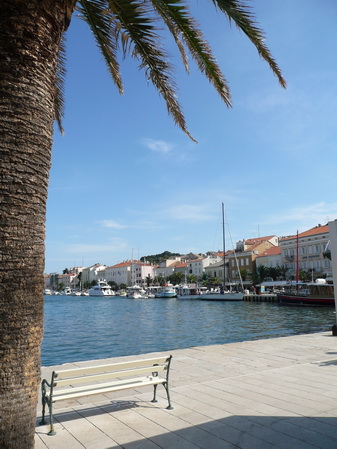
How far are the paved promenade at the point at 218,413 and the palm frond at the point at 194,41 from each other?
416cm

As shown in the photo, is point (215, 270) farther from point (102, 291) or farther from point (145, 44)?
point (145, 44)

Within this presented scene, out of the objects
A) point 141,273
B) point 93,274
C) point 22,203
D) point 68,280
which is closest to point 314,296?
point 22,203

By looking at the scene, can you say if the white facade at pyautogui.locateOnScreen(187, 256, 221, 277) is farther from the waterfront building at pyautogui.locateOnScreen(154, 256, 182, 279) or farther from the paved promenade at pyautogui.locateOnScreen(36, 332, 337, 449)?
the paved promenade at pyautogui.locateOnScreen(36, 332, 337, 449)

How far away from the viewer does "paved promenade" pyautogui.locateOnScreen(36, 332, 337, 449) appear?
14.1 feet

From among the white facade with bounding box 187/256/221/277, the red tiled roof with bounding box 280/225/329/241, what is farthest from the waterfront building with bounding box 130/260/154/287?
the red tiled roof with bounding box 280/225/329/241

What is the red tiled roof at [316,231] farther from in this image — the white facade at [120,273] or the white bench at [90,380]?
the white facade at [120,273]

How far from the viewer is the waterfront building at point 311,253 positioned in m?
68.2

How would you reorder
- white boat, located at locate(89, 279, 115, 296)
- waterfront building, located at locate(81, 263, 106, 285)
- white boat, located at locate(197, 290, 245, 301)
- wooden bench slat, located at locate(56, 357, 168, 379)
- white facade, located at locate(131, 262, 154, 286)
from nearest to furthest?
wooden bench slat, located at locate(56, 357, 168, 379), white boat, located at locate(197, 290, 245, 301), white boat, located at locate(89, 279, 115, 296), white facade, located at locate(131, 262, 154, 286), waterfront building, located at locate(81, 263, 106, 285)

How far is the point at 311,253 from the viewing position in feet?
233

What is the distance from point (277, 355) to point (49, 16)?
919 cm

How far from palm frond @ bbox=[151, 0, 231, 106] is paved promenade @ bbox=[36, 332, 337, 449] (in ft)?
13.7

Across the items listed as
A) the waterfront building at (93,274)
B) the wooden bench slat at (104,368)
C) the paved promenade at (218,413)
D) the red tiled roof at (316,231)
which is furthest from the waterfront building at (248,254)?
the wooden bench slat at (104,368)

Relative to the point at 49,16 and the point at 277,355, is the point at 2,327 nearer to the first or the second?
the point at 49,16

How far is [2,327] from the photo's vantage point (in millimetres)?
2525
